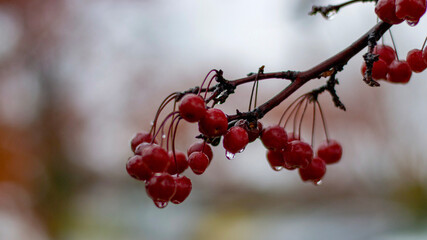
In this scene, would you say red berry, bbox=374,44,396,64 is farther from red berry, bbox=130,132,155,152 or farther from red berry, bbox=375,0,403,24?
red berry, bbox=130,132,155,152

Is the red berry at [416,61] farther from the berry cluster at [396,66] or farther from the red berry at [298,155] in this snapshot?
the red berry at [298,155]

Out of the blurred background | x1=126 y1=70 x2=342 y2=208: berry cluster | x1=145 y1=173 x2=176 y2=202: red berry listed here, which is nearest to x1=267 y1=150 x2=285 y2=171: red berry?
x1=126 y1=70 x2=342 y2=208: berry cluster

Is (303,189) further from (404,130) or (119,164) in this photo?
(119,164)

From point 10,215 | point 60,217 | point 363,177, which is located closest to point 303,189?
point 363,177

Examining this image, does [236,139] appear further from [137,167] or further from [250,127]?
[137,167]

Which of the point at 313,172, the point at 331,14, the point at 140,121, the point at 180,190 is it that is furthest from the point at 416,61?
the point at 140,121

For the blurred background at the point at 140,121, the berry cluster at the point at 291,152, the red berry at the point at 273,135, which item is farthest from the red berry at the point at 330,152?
→ the blurred background at the point at 140,121
